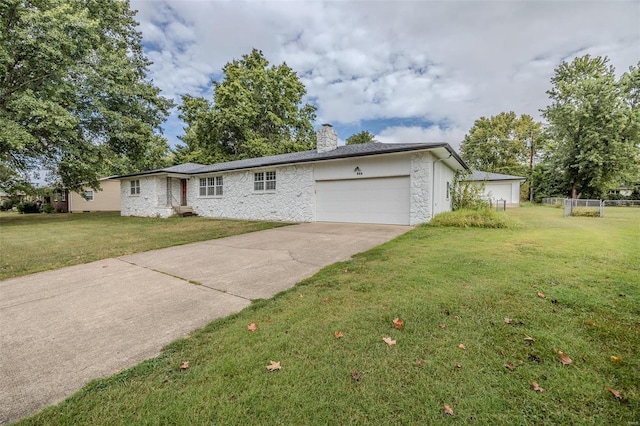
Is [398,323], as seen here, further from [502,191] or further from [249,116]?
[502,191]

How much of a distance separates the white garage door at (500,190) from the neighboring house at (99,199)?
119ft

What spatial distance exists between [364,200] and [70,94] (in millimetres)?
15878

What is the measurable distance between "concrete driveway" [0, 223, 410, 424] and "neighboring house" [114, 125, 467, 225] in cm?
505

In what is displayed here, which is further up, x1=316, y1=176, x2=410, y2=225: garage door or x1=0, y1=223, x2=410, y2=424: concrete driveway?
x1=316, y1=176, x2=410, y2=225: garage door

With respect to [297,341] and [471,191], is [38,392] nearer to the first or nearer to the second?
[297,341]

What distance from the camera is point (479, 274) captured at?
4242mm

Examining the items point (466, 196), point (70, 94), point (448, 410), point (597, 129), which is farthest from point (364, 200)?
point (597, 129)

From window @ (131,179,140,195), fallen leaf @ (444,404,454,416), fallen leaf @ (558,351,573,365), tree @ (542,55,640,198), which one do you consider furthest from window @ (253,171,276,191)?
tree @ (542,55,640,198)

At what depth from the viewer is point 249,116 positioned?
26.9 meters

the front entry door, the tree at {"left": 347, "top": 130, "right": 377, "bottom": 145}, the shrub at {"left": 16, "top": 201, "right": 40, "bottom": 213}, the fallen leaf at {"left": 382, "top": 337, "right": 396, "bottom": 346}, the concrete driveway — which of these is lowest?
the concrete driveway

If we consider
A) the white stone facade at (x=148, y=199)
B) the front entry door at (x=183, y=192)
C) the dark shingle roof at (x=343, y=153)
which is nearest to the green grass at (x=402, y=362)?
the dark shingle roof at (x=343, y=153)

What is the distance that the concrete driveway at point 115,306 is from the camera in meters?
2.16

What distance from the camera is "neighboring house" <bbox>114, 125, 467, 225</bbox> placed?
10664mm

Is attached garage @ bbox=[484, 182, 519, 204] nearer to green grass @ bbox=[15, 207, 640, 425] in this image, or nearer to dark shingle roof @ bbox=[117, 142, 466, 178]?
dark shingle roof @ bbox=[117, 142, 466, 178]
